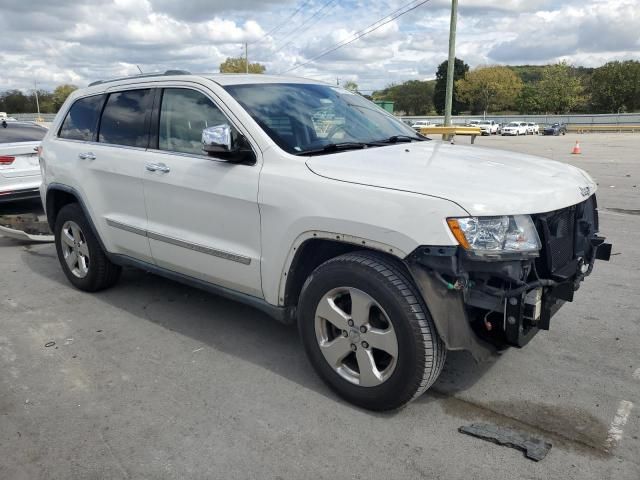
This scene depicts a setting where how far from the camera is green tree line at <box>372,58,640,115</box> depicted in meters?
81.6

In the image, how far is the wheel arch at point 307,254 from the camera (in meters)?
3.02

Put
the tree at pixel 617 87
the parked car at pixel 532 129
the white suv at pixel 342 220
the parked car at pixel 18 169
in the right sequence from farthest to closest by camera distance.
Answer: the tree at pixel 617 87, the parked car at pixel 532 129, the parked car at pixel 18 169, the white suv at pixel 342 220

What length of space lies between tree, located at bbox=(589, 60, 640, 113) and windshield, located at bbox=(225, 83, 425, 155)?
88211 millimetres

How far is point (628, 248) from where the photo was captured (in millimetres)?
6312

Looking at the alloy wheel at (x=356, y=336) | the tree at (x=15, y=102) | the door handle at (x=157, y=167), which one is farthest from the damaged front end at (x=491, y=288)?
the tree at (x=15, y=102)

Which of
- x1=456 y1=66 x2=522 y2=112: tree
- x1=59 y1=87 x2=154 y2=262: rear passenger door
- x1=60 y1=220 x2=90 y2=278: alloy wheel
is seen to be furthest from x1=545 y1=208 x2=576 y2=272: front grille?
x1=456 y1=66 x2=522 y2=112: tree

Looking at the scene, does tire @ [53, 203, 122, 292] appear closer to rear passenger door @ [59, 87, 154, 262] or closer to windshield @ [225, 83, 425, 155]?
rear passenger door @ [59, 87, 154, 262]

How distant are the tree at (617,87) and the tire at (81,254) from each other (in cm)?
8885

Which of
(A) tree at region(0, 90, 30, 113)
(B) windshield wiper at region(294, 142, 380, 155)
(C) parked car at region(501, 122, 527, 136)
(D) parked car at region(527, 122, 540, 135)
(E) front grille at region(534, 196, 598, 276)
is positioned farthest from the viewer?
(A) tree at region(0, 90, 30, 113)

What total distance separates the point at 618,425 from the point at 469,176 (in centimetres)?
152

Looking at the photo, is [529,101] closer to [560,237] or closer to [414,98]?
[414,98]

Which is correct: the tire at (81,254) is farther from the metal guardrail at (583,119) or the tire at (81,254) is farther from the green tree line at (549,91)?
the green tree line at (549,91)

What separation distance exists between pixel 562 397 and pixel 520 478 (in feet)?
2.80

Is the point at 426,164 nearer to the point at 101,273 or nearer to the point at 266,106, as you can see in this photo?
the point at 266,106
